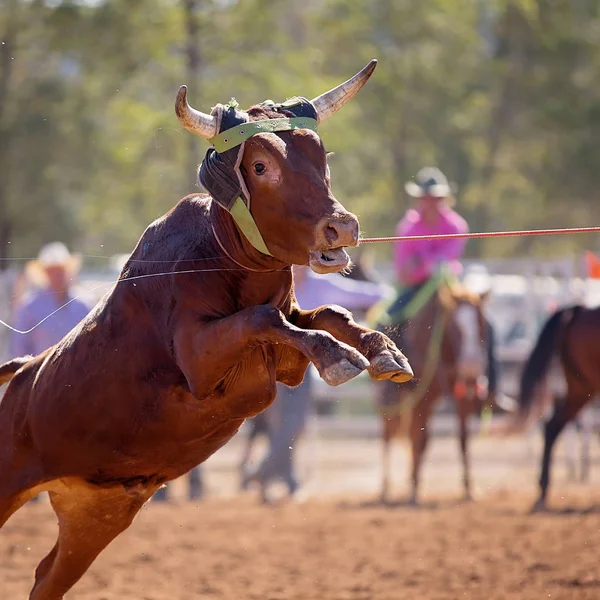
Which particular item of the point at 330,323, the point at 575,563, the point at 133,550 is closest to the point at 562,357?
the point at 575,563

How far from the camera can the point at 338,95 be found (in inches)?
182

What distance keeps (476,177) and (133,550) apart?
9.44 metres

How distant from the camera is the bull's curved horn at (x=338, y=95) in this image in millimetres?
4586

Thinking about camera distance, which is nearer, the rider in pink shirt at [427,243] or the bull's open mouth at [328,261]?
the bull's open mouth at [328,261]

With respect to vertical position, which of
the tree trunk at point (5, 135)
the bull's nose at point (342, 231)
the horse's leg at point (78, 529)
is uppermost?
the tree trunk at point (5, 135)

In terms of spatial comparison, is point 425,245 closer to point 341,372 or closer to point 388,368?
point 388,368

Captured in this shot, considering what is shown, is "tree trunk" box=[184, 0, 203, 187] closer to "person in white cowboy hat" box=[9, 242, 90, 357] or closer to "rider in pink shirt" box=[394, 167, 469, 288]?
"person in white cowboy hat" box=[9, 242, 90, 357]

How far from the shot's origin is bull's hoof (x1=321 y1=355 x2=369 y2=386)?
385 cm

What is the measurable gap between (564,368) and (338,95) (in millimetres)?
6078

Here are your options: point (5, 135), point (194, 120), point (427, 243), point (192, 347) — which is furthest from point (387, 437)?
point (194, 120)

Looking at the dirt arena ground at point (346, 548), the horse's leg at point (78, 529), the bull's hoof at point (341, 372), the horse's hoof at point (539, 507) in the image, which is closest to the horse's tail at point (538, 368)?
the dirt arena ground at point (346, 548)

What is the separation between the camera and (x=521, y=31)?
50.8 ft

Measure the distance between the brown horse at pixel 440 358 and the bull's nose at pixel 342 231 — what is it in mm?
6030

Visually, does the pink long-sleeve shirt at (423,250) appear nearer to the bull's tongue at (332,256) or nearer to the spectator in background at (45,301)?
the spectator in background at (45,301)
